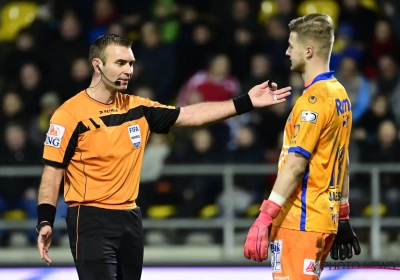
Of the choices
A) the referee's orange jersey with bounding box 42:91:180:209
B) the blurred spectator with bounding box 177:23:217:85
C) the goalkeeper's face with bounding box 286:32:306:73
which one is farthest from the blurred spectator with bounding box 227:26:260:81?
the goalkeeper's face with bounding box 286:32:306:73

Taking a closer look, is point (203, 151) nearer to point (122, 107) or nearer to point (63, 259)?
point (63, 259)

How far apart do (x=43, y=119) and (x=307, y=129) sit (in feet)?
20.3

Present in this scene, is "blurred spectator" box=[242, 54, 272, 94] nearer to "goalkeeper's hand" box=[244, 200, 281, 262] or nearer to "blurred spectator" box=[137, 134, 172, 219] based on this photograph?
"blurred spectator" box=[137, 134, 172, 219]

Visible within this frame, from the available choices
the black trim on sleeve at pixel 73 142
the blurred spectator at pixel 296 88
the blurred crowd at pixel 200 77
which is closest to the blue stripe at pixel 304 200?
the black trim on sleeve at pixel 73 142

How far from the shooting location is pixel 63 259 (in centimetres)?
945

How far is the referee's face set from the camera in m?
5.59

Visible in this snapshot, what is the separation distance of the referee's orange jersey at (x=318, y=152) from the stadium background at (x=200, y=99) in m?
2.83

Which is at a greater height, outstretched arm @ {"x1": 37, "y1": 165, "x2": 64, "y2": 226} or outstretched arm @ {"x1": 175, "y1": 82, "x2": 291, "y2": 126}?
outstretched arm @ {"x1": 175, "y1": 82, "x2": 291, "y2": 126}

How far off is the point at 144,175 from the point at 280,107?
5.51 ft

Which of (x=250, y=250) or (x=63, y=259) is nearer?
(x=250, y=250)

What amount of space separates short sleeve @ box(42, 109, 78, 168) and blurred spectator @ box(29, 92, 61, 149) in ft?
16.5

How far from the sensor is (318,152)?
198 inches

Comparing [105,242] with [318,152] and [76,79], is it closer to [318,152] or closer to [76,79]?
[318,152]

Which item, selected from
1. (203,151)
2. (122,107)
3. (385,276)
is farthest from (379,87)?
(122,107)
